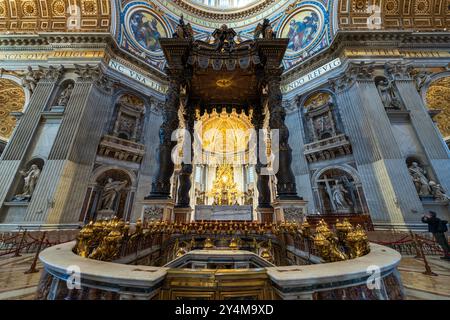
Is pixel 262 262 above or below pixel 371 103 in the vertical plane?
below

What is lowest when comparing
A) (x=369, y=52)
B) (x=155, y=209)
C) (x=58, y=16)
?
(x=155, y=209)

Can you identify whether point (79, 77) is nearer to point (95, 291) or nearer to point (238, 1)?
point (95, 291)

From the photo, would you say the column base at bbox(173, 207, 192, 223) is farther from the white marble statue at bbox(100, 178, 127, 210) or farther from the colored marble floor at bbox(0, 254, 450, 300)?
the white marble statue at bbox(100, 178, 127, 210)

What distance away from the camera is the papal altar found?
11.1 meters

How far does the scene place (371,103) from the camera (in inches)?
368

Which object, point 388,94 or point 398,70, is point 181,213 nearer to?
point 388,94

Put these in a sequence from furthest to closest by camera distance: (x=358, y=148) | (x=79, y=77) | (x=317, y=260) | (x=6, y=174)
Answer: (x=79, y=77)
(x=358, y=148)
(x=6, y=174)
(x=317, y=260)

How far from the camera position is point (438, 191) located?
25.0 feet

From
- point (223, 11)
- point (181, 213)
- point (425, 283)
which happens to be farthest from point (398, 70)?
point (223, 11)

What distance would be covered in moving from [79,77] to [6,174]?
6078 millimetres

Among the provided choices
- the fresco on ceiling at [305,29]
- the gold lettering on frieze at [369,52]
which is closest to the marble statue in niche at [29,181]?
the fresco on ceiling at [305,29]

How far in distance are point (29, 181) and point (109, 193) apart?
3.24 meters

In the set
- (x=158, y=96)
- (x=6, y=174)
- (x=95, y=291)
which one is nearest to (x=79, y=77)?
(x=158, y=96)

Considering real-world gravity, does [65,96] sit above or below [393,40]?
below
